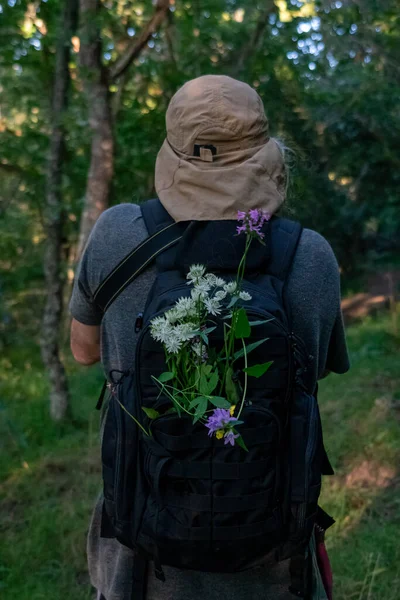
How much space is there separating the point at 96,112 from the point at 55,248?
4.25 feet

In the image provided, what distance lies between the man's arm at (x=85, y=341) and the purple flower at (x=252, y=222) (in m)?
0.50

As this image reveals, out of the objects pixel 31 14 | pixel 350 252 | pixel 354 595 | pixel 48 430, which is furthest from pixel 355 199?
pixel 354 595

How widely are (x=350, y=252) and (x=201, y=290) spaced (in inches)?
394

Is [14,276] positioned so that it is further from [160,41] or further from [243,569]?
[243,569]

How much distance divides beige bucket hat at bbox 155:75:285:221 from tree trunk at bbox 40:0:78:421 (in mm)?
4060

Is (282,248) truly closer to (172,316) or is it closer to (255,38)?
(172,316)

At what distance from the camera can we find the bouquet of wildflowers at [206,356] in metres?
1.19

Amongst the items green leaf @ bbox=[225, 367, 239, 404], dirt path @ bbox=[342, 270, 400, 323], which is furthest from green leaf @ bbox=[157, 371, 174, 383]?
dirt path @ bbox=[342, 270, 400, 323]

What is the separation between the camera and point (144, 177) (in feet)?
23.5

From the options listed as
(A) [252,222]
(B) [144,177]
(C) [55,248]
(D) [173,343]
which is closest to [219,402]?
(D) [173,343]

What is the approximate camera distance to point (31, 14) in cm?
622

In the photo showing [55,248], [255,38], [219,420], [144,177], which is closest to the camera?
[219,420]

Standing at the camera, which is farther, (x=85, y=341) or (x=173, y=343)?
(x=85, y=341)

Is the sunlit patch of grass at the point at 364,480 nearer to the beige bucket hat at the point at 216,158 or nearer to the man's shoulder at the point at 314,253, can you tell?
the man's shoulder at the point at 314,253
